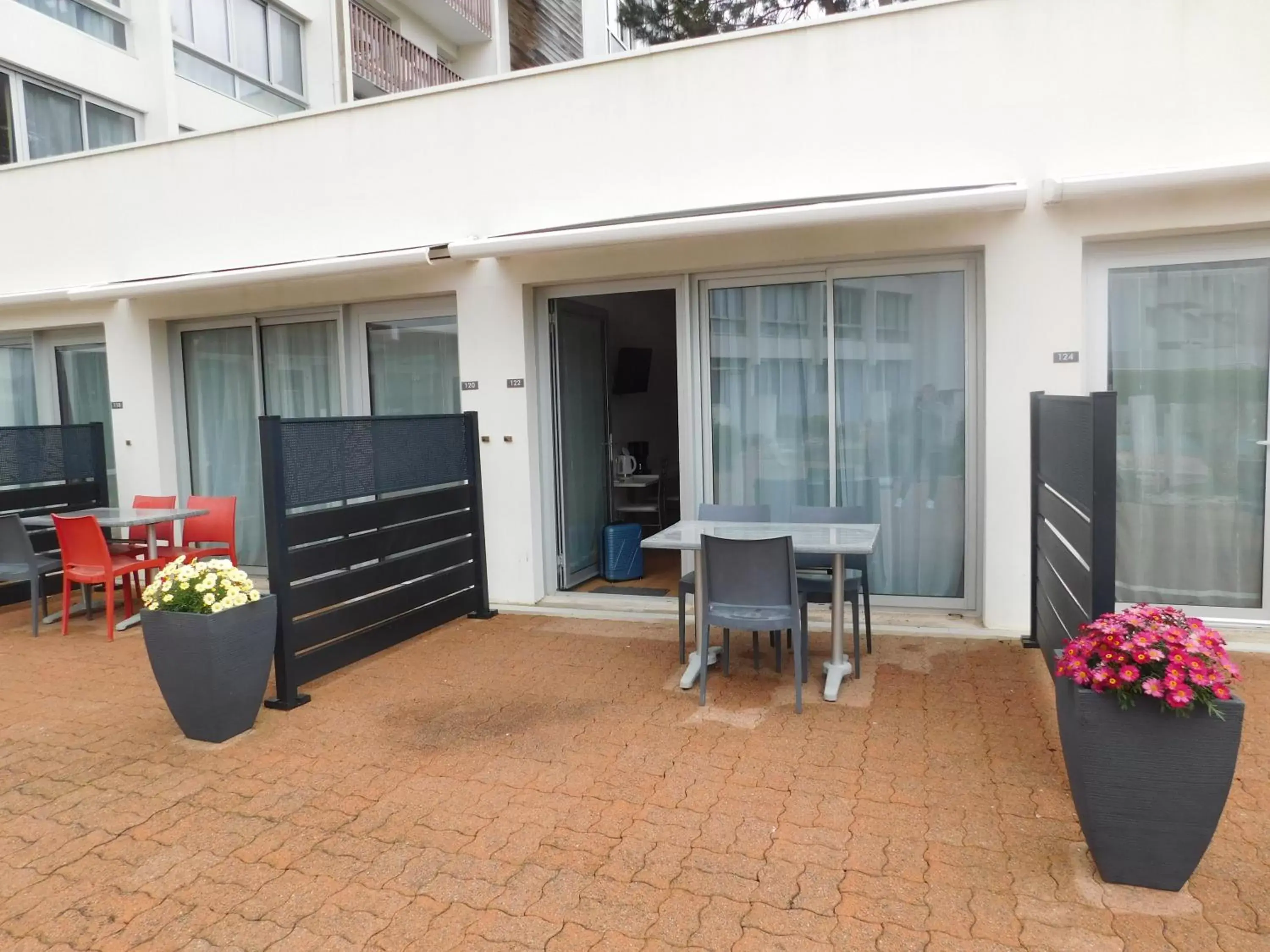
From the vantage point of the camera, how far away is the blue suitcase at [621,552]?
6.64 m

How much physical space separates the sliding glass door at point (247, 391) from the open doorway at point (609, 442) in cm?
183

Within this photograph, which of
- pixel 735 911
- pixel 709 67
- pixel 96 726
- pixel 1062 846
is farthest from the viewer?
pixel 709 67

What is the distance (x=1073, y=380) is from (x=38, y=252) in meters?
8.11

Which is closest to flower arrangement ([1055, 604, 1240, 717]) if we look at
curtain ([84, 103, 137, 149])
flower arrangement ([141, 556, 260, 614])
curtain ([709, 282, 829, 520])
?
curtain ([709, 282, 829, 520])

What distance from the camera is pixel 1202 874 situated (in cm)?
246

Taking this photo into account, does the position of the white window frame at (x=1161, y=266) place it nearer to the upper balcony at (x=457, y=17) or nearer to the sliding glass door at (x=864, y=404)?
the sliding glass door at (x=864, y=404)

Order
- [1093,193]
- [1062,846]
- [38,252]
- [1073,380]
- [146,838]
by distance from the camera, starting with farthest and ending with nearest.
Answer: [38,252]
[1073,380]
[1093,193]
[146,838]
[1062,846]

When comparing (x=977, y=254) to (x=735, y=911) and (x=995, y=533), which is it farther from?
(x=735, y=911)

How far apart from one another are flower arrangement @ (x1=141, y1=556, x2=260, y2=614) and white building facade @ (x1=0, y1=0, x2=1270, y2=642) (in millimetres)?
2384

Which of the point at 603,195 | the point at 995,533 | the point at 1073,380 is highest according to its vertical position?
the point at 603,195

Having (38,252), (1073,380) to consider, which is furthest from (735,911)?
(38,252)

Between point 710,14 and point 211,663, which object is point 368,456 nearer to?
point 211,663

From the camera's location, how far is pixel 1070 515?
3.28 meters

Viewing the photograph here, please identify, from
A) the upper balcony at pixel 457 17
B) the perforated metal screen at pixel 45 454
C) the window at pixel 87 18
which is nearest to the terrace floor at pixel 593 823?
the perforated metal screen at pixel 45 454
